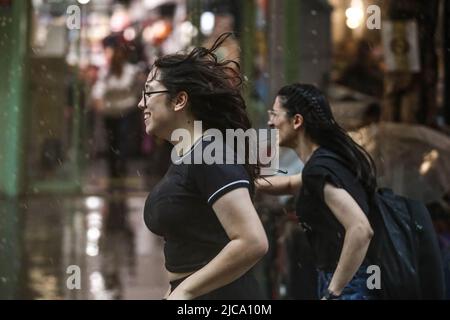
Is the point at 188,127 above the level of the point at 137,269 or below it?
above

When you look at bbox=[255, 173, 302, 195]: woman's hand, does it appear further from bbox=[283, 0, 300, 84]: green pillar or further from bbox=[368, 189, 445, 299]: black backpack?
bbox=[283, 0, 300, 84]: green pillar

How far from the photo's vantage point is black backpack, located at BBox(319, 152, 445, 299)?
14.2 feet

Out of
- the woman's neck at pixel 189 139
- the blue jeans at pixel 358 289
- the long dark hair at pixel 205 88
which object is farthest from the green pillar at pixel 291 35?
the woman's neck at pixel 189 139

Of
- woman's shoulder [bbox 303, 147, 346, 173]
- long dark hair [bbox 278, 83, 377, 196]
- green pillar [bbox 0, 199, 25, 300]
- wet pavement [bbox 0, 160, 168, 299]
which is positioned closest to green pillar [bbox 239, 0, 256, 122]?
wet pavement [bbox 0, 160, 168, 299]

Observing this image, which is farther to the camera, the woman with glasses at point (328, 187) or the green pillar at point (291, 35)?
the green pillar at point (291, 35)

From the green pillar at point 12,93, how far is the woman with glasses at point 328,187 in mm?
7665

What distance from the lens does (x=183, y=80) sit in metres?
3.62

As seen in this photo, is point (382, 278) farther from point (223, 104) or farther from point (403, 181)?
point (403, 181)

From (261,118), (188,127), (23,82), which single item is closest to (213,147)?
(188,127)

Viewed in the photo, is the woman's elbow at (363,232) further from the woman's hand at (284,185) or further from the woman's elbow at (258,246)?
the woman's elbow at (258,246)

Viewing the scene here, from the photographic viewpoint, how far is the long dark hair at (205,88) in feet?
11.9

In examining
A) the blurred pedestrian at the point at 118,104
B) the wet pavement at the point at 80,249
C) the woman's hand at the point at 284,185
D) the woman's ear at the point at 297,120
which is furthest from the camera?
the blurred pedestrian at the point at 118,104
